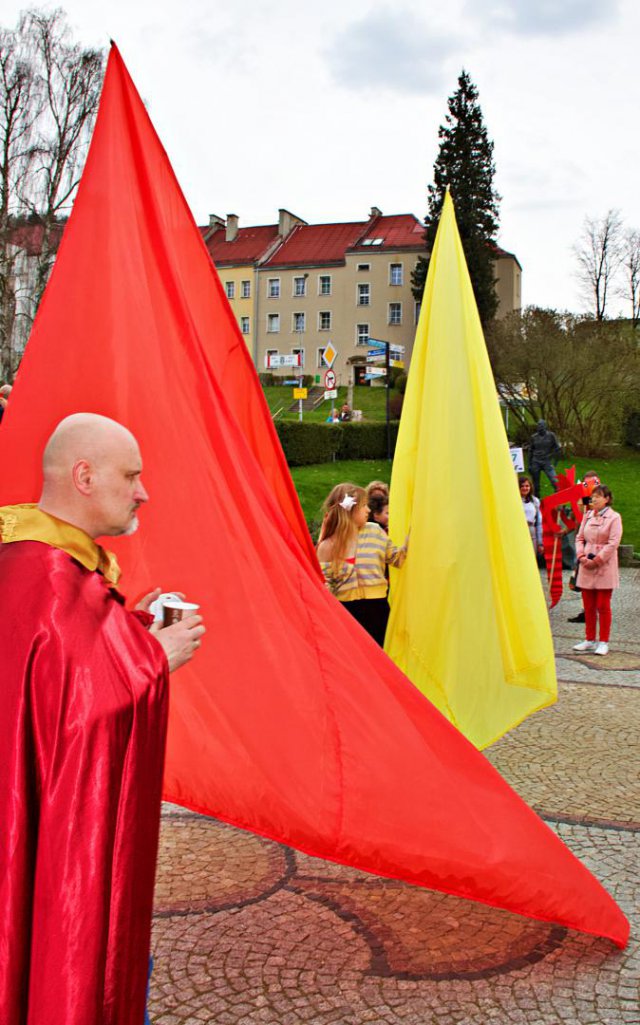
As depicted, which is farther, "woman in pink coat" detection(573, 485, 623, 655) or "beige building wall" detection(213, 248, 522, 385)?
"beige building wall" detection(213, 248, 522, 385)

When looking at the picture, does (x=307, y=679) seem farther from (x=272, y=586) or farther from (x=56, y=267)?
(x=56, y=267)

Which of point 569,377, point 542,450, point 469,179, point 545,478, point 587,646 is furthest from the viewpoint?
point 469,179

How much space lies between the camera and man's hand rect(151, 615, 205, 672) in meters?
2.27

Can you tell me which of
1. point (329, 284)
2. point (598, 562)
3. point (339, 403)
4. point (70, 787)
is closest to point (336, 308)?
point (329, 284)

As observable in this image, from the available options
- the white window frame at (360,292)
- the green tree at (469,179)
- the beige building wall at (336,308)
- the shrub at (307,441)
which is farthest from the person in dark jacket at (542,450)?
the white window frame at (360,292)

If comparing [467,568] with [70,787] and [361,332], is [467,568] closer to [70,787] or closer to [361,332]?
[70,787]

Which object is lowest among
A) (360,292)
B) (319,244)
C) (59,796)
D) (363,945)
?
(363,945)

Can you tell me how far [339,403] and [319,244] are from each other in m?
23.6

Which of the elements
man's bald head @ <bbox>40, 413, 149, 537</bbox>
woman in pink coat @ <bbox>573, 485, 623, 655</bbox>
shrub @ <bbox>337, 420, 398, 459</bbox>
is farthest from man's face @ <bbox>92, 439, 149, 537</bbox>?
shrub @ <bbox>337, 420, 398, 459</bbox>

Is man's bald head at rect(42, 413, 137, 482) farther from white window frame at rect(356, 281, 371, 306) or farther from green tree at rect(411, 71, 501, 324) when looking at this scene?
white window frame at rect(356, 281, 371, 306)

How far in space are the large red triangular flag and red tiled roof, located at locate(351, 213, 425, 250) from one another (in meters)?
69.9

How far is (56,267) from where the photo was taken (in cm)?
363

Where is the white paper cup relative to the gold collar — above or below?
below

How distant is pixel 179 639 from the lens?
7.59 feet
